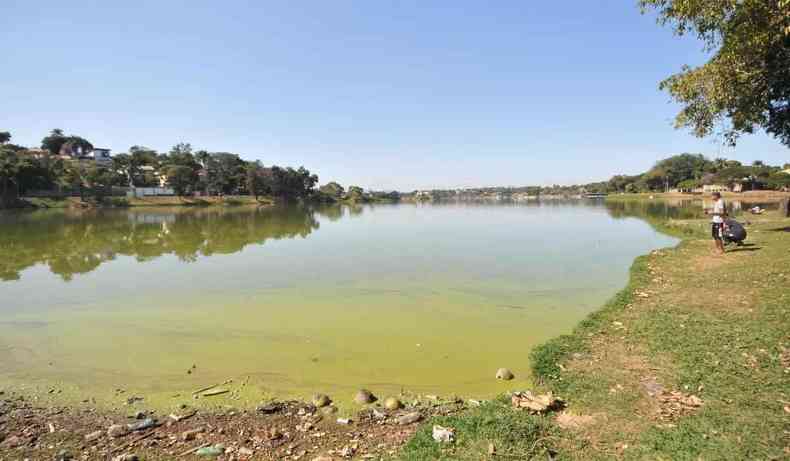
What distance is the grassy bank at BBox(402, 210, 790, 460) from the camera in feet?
11.9

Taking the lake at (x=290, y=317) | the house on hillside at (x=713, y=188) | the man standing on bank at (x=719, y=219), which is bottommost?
the lake at (x=290, y=317)

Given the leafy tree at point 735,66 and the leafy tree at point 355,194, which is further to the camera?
the leafy tree at point 355,194

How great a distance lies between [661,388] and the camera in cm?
466

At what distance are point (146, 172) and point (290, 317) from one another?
329 ft

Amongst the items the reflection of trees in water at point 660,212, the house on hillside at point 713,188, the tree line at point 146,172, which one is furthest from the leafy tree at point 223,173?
the house on hillside at point 713,188

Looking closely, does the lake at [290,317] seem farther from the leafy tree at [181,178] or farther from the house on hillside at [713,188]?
the house on hillside at [713,188]

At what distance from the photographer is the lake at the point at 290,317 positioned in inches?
241

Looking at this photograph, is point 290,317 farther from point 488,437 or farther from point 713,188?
point 713,188

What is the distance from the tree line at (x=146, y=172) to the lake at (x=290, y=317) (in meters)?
65.8

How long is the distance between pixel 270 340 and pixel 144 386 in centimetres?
218

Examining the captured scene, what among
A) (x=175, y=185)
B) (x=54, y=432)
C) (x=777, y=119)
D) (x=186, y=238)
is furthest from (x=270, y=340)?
(x=175, y=185)

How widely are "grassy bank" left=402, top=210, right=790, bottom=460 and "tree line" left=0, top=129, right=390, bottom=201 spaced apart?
8042cm

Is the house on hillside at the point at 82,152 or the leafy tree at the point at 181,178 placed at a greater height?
the house on hillside at the point at 82,152

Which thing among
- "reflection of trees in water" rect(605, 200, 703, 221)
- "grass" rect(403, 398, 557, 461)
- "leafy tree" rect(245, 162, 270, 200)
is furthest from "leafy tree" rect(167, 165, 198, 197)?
"grass" rect(403, 398, 557, 461)
